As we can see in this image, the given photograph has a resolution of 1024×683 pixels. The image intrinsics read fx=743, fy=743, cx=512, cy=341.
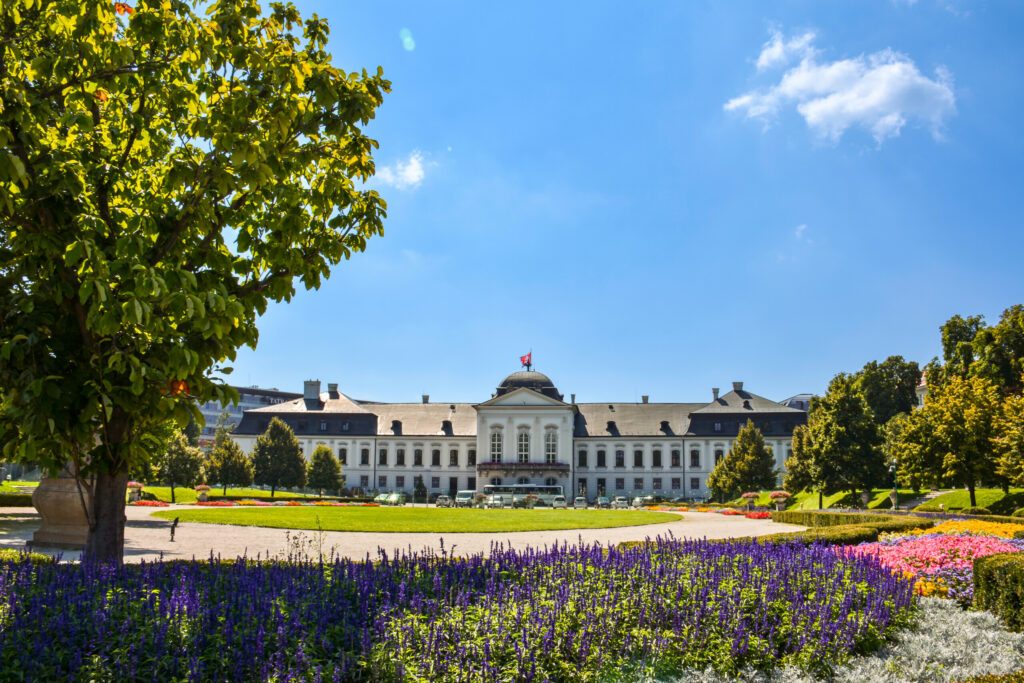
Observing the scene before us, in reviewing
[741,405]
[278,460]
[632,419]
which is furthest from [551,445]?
[278,460]

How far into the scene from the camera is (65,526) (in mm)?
16359

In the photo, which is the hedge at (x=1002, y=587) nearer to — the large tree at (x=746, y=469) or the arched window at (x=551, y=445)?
the large tree at (x=746, y=469)

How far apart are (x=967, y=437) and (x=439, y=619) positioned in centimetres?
3601

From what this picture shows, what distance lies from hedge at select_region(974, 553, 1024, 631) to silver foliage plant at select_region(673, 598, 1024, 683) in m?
0.31

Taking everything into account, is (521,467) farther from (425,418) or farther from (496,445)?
(425,418)

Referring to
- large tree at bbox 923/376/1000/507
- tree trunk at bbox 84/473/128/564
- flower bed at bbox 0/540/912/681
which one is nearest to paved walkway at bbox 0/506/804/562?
tree trunk at bbox 84/473/128/564

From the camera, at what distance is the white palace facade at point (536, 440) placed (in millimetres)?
74500

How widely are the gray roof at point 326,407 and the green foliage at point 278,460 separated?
66.8 feet

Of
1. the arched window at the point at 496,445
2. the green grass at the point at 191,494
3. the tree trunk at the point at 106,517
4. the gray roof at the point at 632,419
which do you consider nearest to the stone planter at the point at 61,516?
the tree trunk at the point at 106,517

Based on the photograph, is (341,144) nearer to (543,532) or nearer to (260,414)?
(543,532)

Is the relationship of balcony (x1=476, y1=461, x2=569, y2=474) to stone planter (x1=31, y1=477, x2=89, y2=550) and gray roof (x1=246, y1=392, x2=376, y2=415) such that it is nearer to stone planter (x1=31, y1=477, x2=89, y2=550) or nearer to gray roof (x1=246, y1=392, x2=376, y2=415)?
gray roof (x1=246, y1=392, x2=376, y2=415)

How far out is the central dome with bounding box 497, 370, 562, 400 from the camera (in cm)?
7750

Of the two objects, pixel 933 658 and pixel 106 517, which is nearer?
pixel 933 658

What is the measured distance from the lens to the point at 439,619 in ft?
19.6
